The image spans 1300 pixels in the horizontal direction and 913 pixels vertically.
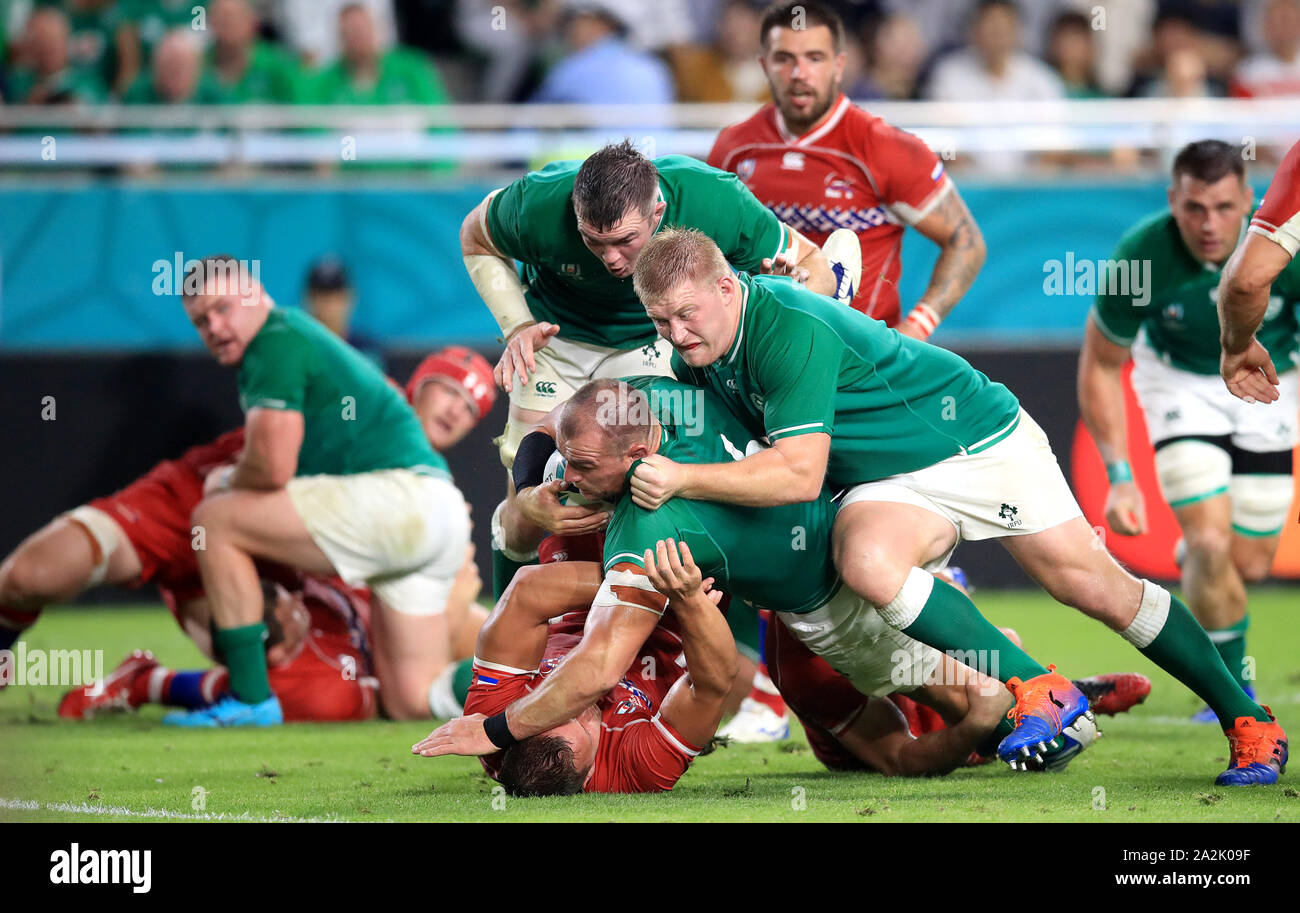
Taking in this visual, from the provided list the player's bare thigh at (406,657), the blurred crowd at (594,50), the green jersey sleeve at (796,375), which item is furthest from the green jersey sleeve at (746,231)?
the blurred crowd at (594,50)

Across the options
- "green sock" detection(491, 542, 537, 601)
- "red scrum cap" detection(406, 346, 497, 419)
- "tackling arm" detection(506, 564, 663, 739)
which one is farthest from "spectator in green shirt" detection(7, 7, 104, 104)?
"tackling arm" detection(506, 564, 663, 739)

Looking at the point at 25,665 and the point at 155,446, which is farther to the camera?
the point at 155,446

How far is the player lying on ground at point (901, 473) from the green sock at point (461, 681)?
2148 millimetres

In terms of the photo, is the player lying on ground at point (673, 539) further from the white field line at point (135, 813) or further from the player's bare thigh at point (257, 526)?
the player's bare thigh at point (257, 526)

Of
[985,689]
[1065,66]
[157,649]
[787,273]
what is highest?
[1065,66]

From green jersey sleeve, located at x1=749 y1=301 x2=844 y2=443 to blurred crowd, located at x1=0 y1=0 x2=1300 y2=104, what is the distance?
650 cm

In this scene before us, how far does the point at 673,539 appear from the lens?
189 inches

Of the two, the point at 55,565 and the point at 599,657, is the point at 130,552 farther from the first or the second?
the point at 599,657

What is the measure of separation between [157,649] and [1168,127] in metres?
7.11

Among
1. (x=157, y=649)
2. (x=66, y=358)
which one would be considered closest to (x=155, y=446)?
(x=66, y=358)

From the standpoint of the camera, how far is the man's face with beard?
268 inches

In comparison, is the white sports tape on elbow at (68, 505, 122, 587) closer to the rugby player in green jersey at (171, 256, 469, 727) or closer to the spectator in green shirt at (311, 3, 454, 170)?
the rugby player in green jersey at (171, 256, 469, 727)
